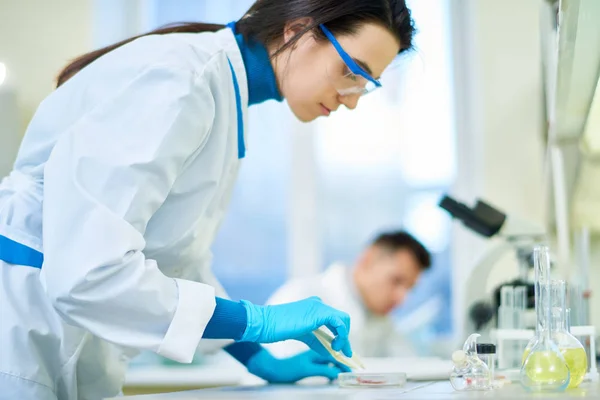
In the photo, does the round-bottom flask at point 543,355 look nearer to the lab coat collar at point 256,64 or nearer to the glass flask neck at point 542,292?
the glass flask neck at point 542,292

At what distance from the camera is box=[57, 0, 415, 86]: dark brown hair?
1314mm

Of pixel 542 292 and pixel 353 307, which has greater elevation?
pixel 542 292

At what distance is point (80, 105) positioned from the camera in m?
1.22

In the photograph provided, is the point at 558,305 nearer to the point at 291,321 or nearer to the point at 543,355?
the point at 543,355

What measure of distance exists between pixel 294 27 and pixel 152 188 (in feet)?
1.51

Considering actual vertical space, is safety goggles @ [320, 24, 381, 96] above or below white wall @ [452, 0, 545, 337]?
below

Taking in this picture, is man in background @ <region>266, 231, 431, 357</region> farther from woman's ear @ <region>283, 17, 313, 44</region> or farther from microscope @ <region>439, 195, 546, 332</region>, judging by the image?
woman's ear @ <region>283, 17, 313, 44</region>

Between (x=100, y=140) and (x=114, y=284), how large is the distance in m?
0.23

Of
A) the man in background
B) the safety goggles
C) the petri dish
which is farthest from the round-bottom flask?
the man in background

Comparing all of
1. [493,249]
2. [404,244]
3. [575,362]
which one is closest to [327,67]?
[575,362]

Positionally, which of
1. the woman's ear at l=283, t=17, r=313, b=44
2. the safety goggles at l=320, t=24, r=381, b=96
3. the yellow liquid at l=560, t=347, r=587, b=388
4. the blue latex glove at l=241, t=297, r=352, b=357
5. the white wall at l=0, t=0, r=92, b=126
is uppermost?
the white wall at l=0, t=0, r=92, b=126

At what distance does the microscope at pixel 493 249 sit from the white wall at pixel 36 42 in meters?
1.91

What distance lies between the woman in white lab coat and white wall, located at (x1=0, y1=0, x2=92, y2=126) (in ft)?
6.27

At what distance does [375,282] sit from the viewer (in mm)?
3268
